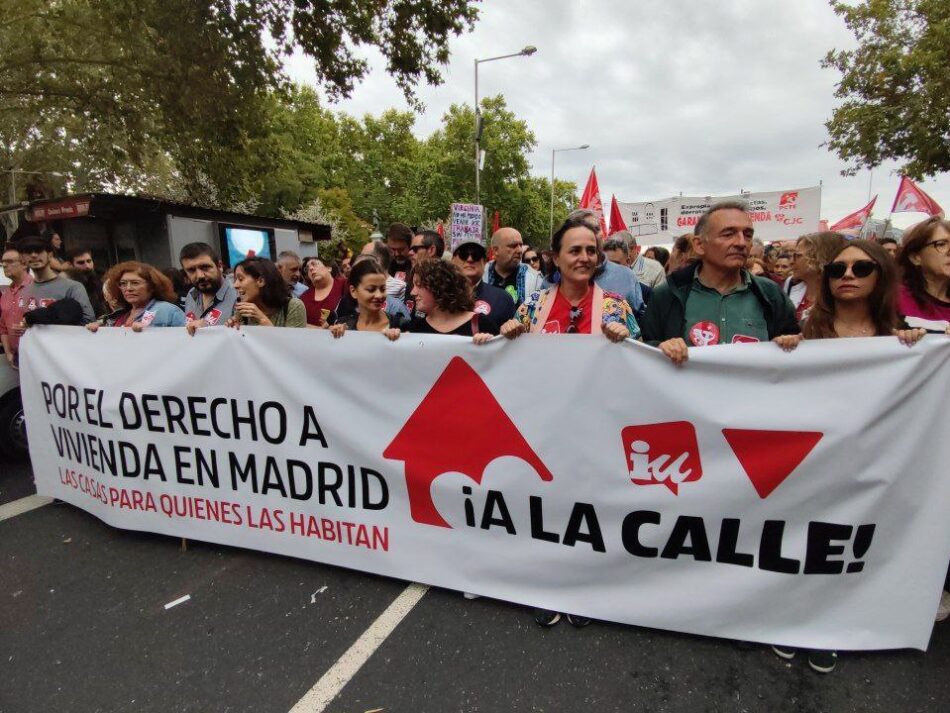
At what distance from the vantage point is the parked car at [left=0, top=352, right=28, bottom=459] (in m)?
4.53

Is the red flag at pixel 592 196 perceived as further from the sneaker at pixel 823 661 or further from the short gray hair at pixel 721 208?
the sneaker at pixel 823 661

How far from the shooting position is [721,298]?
248cm

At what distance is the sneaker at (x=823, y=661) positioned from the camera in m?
2.08

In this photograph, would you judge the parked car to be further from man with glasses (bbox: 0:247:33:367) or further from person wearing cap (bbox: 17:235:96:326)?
person wearing cap (bbox: 17:235:96:326)

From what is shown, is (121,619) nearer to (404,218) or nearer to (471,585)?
(471,585)

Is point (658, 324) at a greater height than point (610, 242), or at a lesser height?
lesser

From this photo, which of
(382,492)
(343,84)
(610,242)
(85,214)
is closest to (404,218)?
(85,214)

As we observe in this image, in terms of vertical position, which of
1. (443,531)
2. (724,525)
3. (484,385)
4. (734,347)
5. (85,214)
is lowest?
(443,531)

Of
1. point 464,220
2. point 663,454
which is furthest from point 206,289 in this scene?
point 464,220

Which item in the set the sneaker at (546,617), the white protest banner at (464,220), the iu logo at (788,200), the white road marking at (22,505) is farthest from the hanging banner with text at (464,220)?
the iu logo at (788,200)

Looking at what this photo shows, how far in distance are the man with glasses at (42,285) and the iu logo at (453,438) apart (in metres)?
3.20

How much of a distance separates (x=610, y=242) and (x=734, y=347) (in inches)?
129

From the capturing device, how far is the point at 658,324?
257cm

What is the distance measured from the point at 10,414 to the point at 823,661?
5801 millimetres
